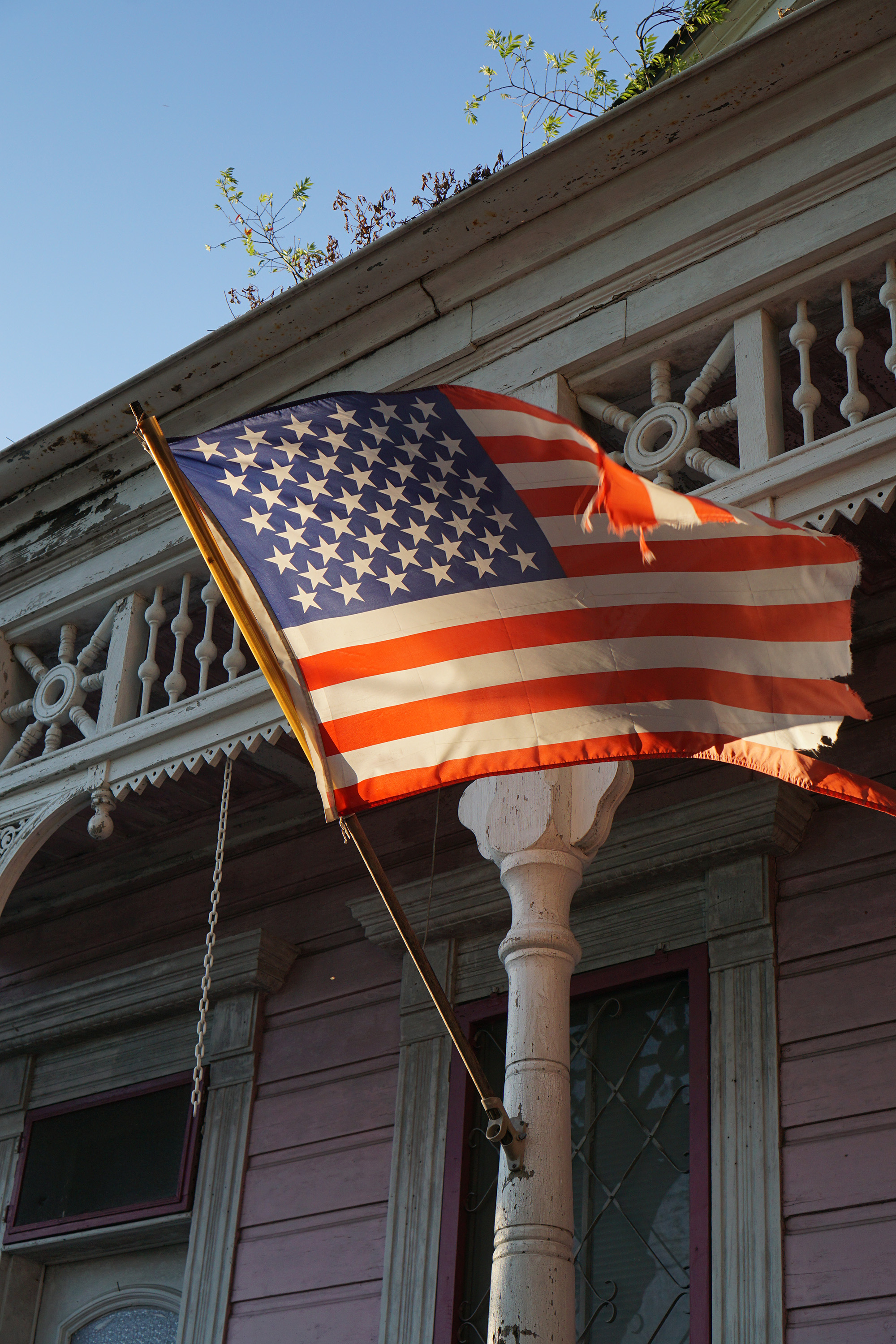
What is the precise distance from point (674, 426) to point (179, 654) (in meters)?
2.10

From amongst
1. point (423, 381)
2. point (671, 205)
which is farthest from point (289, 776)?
point (671, 205)

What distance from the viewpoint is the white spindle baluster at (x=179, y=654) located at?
539 centimetres

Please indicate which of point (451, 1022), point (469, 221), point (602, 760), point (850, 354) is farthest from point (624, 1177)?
point (469, 221)

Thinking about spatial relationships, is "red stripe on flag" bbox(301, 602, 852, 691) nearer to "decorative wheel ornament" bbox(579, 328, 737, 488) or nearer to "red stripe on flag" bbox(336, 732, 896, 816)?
"red stripe on flag" bbox(336, 732, 896, 816)

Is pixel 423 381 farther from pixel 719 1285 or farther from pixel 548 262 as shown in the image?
pixel 719 1285

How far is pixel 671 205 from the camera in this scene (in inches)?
193

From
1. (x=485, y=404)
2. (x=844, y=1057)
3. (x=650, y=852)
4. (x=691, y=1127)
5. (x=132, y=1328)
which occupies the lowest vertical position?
(x=132, y=1328)

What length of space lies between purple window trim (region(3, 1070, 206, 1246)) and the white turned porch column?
2725mm

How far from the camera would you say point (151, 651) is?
5.69m

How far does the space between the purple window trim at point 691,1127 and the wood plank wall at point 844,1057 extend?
0.27 m

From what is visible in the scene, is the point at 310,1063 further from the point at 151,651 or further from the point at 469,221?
the point at 469,221

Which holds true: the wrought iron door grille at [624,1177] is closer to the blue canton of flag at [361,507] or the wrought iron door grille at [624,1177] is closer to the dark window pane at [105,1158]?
the dark window pane at [105,1158]

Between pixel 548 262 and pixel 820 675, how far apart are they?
2.35 metres

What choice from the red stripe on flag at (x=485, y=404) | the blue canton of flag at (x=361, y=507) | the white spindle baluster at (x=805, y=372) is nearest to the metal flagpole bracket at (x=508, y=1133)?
the blue canton of flag at (x=361, y=507)
